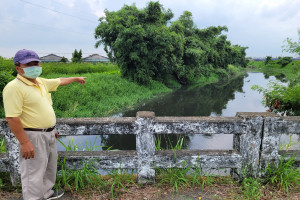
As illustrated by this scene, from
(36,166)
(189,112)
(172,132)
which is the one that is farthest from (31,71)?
(189,112)

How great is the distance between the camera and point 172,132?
2934 mm

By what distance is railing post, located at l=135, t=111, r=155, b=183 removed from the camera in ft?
9.48

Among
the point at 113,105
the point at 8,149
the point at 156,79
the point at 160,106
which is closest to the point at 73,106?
the point at 113,105

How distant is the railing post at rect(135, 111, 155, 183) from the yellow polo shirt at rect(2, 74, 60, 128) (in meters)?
1.06

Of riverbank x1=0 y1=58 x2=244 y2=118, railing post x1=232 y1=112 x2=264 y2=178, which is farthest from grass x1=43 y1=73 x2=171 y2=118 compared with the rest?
railing post x1=232 y1=112 x2=264 y2=178

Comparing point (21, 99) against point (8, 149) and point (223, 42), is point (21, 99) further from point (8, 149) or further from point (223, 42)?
point (223, 42)

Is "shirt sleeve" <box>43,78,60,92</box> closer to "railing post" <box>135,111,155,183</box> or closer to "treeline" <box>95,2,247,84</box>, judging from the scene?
"railing post" <box>135,111,155,183</box>

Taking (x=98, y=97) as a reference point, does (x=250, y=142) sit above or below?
below

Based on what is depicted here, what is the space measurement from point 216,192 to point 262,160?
2.56 ft

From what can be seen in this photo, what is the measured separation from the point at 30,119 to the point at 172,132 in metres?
1.70

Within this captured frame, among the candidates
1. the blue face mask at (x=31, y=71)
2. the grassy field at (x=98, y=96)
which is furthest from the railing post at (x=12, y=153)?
the grassy field at (x=98, y=96)

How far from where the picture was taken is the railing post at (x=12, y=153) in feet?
9.28

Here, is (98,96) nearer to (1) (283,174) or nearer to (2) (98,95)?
(2) (98,95)

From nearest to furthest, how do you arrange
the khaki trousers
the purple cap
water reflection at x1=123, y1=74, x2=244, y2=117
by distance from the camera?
the purple cap < the khaki trousers < water reflection at x1=123, y1=74, x2=244, y2=117
